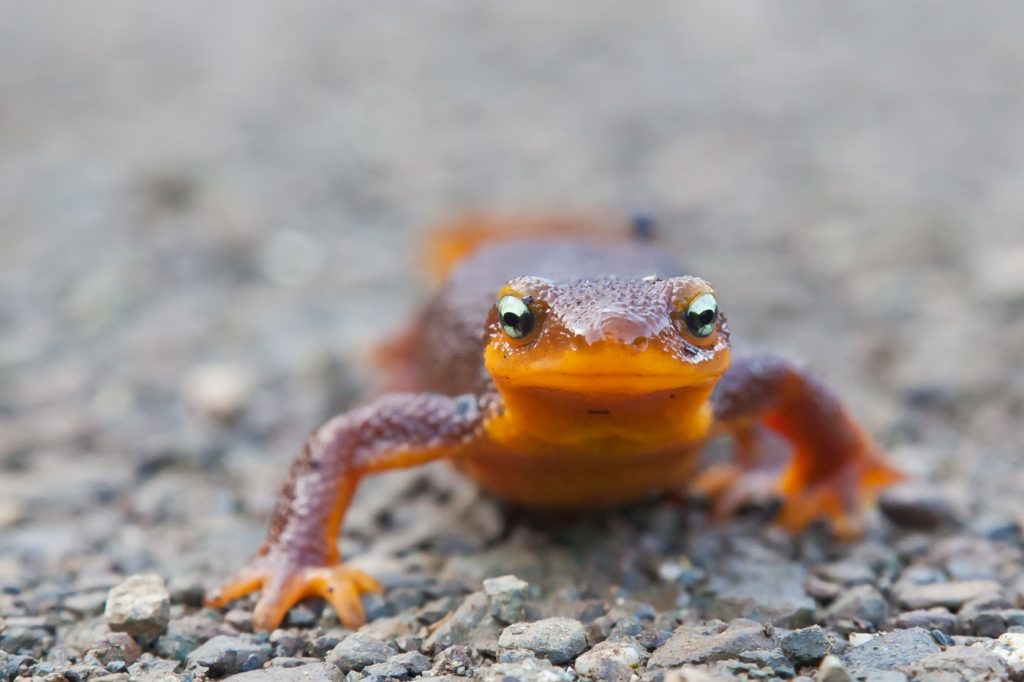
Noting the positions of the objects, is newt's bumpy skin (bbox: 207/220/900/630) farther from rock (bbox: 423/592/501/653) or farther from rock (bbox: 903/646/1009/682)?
rock (bbox: 903/646/1009/682)

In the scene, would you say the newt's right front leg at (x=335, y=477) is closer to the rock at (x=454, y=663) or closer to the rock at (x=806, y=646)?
the rock at (x=454, y=663)

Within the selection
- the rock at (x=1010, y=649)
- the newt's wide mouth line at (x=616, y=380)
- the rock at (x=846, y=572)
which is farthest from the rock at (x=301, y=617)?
the rock at (x=1010, y=649)

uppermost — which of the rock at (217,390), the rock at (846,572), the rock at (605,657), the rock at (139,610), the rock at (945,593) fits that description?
the rock at (217,390)

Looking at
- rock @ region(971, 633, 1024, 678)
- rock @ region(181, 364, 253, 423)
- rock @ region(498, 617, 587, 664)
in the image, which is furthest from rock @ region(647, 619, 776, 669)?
rock @ region(181, 364, 253, 423)

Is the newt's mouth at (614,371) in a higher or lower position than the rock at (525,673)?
higher

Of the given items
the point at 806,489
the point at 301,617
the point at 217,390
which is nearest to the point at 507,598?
the point at 301,617

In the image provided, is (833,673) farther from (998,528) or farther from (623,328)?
(998,528)

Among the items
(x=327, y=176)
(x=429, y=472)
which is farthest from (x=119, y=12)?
(x=429, y=472)
